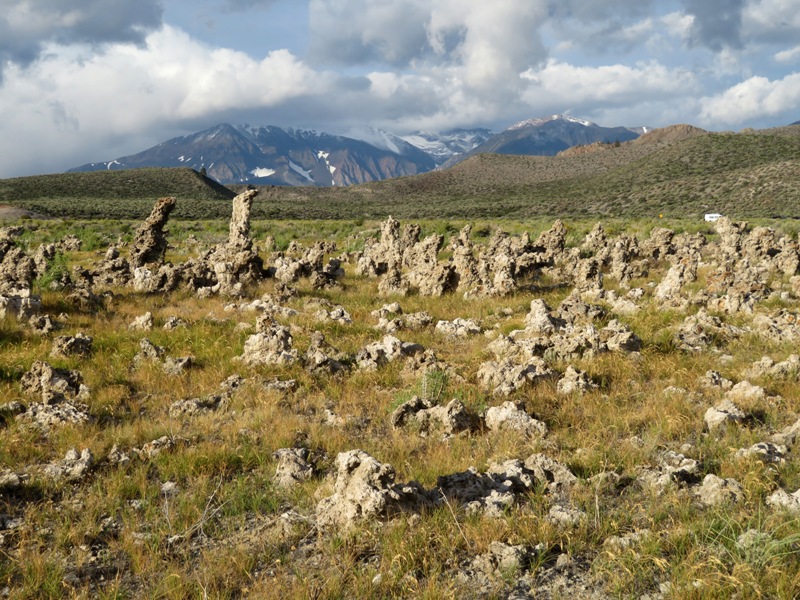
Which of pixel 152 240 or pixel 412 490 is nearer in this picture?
pixel 412 490

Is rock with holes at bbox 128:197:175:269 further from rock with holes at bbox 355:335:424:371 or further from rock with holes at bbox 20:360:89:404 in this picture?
rock with holes at bbox 355:335:424:371

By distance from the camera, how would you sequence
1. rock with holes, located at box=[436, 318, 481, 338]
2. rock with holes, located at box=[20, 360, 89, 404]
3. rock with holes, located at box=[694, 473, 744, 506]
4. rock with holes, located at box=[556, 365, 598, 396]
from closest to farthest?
rock with holes, located at box=[694, 473, 744, 506]
rock with holes, located at box=[20, 360, 89, 404]
rock with holes, located at box=[556, 365, 598, 396]
rock with holes, located at box=[436, 318, 481, 338]

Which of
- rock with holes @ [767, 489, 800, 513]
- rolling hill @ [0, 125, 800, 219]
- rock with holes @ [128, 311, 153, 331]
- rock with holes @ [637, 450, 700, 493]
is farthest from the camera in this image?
rolling hill @ [0, 125, 800, 219]

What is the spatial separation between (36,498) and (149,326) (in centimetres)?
572

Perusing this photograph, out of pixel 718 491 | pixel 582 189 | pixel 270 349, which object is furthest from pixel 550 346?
pixel 582 189

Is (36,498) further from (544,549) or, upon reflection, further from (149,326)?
(149,326)

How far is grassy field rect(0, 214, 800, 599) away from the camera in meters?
3.28

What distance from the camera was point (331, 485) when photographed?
430 centimetres

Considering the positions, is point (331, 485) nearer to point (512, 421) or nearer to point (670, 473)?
point (512, 421)

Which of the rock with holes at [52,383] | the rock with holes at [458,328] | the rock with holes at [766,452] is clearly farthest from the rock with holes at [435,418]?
the rock with holes at [52,383]

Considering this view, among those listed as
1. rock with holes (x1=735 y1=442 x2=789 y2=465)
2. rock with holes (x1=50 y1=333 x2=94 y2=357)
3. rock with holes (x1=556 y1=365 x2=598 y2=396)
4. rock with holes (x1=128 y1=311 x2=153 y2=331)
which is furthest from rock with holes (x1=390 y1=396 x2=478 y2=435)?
rock with holes (x1=128 y1=311 x2=153 y2=331)

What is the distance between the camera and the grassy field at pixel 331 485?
3.28m

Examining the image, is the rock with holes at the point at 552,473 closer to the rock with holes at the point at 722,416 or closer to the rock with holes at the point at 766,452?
the rock with holes at the point at 766,452

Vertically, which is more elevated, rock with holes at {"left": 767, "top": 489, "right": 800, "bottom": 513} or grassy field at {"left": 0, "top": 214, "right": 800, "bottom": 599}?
rock with holes at {"left": 767, "top": 489, "right": 800, "bottom": 513}
